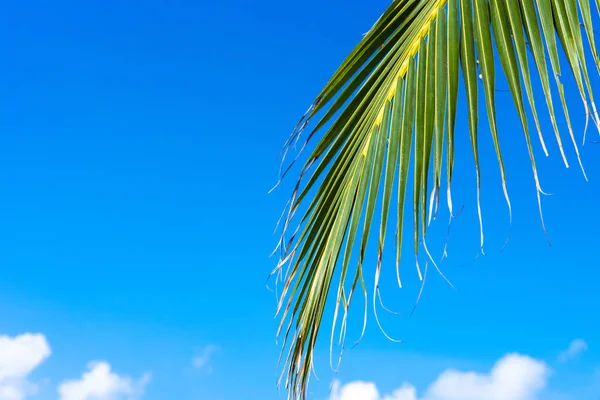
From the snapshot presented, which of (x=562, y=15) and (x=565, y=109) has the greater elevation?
(x=562, y=15)

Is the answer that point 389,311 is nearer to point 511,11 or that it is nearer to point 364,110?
point 364,110

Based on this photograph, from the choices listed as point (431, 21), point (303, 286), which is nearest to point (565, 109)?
point (431, 21)

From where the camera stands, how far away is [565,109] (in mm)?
1071

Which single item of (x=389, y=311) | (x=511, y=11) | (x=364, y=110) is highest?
(x=364, y=110)

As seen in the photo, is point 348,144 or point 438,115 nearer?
point 438,115

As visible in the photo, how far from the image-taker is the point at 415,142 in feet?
4.04

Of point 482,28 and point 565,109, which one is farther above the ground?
point 482,28

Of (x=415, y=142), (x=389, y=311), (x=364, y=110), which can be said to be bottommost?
(x=389, y=311)

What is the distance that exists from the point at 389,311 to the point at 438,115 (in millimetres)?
391

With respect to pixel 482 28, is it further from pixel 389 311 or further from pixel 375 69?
pixel 389 311

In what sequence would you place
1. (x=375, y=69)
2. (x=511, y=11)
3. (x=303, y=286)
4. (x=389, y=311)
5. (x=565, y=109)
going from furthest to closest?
Result: (x=303, y=286), (x=375, y=69), (x=389, y=311), (x=511, y=11), (x=565, y=109)

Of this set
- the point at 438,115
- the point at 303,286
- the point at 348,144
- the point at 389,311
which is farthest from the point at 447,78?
the point at 303,286

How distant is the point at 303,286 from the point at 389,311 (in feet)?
1.05

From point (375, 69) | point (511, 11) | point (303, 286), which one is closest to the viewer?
point (511, 11)
